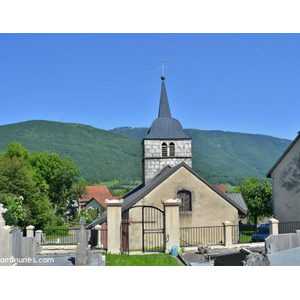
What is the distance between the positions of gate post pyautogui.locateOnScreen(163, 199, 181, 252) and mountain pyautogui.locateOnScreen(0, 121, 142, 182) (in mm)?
130523

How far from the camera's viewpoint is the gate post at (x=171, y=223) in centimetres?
1700

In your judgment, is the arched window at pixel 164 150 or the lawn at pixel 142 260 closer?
the lawn at pixel 142 260

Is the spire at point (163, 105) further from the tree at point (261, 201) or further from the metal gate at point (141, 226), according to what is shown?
the tree at point (261, 201)

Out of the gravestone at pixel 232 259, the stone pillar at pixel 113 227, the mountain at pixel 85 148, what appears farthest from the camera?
the mountain at pixel 85 148

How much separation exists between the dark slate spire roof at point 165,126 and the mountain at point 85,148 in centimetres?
11315

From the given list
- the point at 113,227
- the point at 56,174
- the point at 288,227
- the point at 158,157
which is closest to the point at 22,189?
the point at 158,157

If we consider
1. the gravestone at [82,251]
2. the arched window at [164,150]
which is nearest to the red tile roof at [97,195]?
the arched window at [164,150]

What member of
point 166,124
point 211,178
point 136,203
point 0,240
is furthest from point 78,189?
point 211,178

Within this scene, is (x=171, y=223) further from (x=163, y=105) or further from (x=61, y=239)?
(x=163, y=105)

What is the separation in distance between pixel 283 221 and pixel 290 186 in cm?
221

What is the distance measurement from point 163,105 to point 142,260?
74.6ft

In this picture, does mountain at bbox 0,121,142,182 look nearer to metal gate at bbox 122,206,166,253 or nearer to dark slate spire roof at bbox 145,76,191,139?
dark slate spire roof at bbox 145,76,191,139

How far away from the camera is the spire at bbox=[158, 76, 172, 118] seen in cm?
3538

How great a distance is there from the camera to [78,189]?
61312 mm
